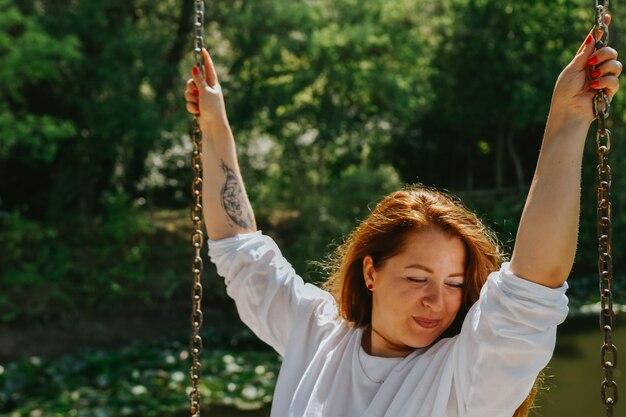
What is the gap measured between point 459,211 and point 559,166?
0.26 m

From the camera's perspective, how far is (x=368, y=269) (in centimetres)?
165

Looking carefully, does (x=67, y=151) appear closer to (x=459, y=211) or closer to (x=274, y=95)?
(x=274, y=95)

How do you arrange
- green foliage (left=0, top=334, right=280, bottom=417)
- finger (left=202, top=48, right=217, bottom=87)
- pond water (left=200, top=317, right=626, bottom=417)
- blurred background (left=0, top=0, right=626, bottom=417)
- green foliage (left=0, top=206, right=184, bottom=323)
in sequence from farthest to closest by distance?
green foliage (left=0, top=206, right=184, bottom=323) → blurred background (left=0, top=0, right=626, bottom=417) → green foliage (left=0, top=334, right=280, bottom=417) → pond water (left=200, top=317, right=626, bottom=417) → finger (left=202, top=48, right=217, bottom=87)

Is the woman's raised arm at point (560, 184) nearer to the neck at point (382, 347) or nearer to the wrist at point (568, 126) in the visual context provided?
the wrist at point (568, 126)

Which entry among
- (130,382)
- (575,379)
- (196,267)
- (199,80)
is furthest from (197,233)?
(575,379)

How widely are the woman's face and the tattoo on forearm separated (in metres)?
0.51

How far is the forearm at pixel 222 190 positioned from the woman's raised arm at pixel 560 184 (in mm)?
803

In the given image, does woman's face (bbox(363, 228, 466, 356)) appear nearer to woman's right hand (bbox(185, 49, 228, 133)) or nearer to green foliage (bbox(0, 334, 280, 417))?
woman's right hand (bbox(185, 49, 228, 133))

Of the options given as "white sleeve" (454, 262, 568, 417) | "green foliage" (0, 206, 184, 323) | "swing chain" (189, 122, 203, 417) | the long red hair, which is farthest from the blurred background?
"white sleeve" (454, 262, 568, 417)

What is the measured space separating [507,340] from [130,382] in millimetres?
6242

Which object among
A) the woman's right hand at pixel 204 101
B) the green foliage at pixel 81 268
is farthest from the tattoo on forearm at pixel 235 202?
the green foliage at pixel 81 268

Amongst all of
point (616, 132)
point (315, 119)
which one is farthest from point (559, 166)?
point (616, 132)

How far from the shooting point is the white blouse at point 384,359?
1.30m

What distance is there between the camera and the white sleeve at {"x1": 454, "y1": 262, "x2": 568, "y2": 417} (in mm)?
1290
